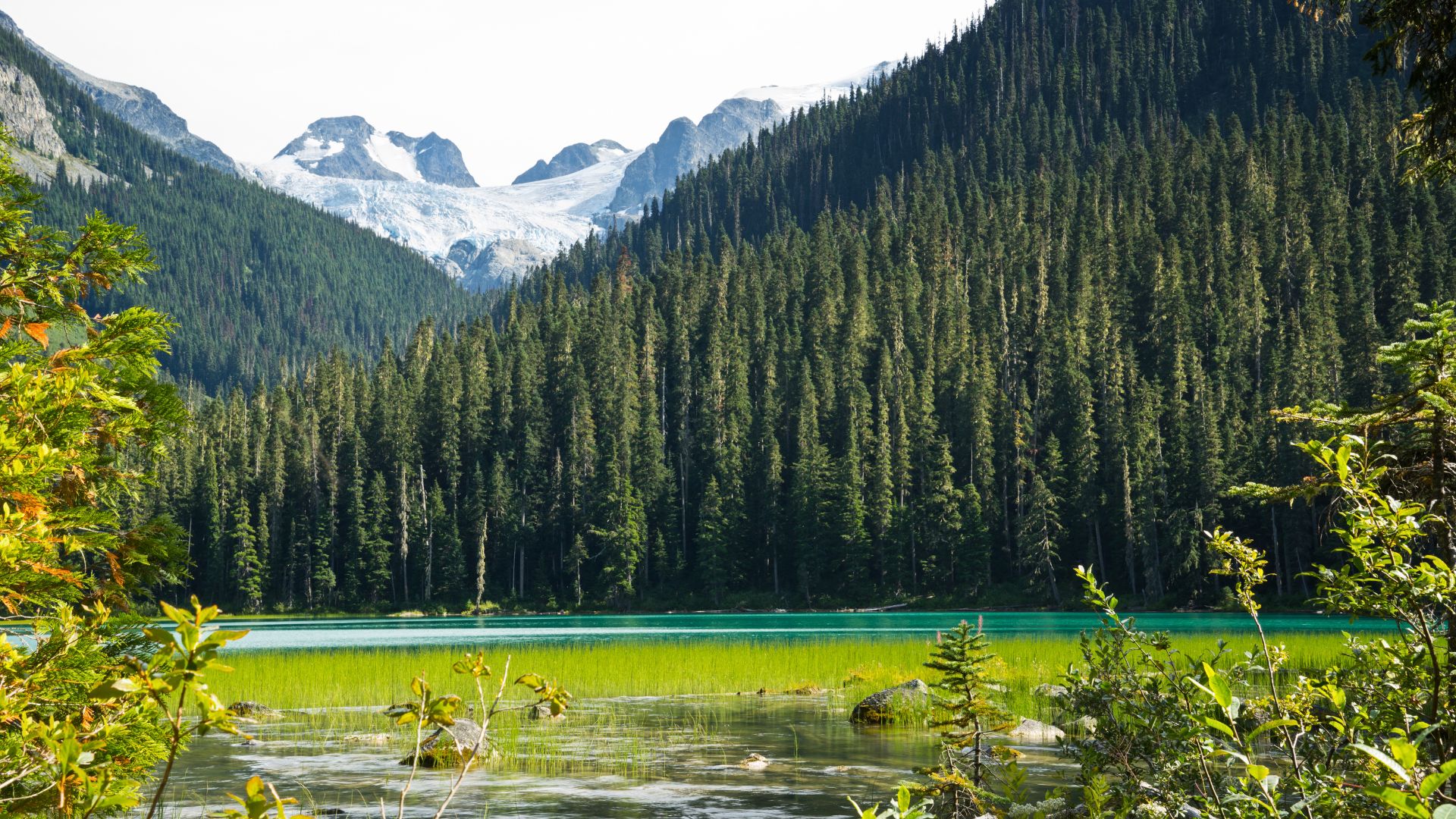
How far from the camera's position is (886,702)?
22.0 m

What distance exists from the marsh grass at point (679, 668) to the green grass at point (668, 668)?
0.05 meters

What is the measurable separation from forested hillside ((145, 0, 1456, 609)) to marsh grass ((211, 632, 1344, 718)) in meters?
45.6

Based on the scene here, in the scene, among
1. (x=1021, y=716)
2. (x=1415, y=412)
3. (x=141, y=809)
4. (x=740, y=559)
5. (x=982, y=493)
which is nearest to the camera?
(x=1415, y=412)

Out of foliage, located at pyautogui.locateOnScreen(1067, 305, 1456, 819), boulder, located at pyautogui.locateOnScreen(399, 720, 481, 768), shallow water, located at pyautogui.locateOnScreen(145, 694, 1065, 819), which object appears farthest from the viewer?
boulder, located at pyautogui.locateOnScreen(399, 720, 481, 768)

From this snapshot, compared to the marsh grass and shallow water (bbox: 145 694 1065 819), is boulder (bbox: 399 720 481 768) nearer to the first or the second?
shallow water (bbox: 145 694 1065 819)

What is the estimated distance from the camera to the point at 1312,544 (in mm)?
73688

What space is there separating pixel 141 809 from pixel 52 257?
30.8ft

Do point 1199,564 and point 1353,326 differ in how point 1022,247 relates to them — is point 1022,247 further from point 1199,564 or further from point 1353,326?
point 1199,564

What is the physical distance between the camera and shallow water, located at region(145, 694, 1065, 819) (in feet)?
47.5

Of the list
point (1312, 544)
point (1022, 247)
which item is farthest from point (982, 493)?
point (1022, 247)

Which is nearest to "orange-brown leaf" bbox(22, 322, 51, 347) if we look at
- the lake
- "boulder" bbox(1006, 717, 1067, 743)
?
the lake

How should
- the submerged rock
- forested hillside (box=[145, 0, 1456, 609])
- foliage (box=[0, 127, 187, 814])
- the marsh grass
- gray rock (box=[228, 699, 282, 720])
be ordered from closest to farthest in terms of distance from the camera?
foliage (box=[0, 127, 187, 814]) → the submerged rock → gray rock (box=[228, 699, 282, 720]) → the marsh grass → forested hillside (box=[145, 0, 1456, 609])

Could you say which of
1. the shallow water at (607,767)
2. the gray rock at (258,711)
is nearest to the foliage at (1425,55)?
the shallow water at (607,767)

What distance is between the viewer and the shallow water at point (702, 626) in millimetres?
49531
